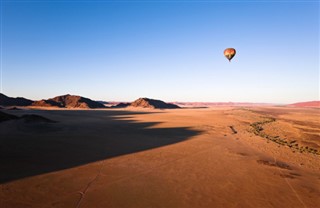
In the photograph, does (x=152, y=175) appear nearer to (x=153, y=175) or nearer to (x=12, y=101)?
(x=153, y=175)

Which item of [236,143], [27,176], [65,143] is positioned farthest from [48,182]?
[236,143]

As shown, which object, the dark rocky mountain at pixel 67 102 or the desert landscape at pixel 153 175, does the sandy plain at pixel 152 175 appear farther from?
the dark rocky mountain at pixel 67 102

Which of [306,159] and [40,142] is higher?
[40,142]

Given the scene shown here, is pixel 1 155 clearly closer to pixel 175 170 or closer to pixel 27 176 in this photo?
pixel 27 176

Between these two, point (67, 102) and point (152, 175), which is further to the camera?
point (67, 102)

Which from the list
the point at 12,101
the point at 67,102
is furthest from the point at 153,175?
the point at 12,101

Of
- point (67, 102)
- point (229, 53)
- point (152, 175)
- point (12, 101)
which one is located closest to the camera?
point (152, 175)

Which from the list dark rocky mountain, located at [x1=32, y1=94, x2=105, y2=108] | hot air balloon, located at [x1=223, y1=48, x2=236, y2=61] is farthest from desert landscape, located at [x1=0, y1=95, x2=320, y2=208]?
dark rocky mountain, located at [x1=32, y1=94, x2=105, y2=108]
